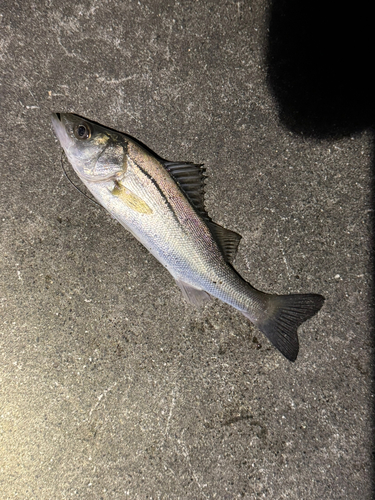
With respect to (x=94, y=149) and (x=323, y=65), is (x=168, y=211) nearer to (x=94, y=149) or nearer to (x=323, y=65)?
(x=94, y=149)

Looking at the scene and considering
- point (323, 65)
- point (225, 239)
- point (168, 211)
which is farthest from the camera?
point (323, 65)

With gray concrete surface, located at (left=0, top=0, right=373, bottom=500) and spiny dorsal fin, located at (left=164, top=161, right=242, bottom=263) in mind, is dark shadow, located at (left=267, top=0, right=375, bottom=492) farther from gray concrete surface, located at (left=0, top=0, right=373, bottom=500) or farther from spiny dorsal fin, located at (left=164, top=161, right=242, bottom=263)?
spiny dorsal fin, located at (left=164, top=161, right=242, bottom=263)

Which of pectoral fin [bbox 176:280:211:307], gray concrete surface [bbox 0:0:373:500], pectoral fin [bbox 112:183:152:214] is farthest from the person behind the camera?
gray concrete surface [bbox 0:0:373:500]

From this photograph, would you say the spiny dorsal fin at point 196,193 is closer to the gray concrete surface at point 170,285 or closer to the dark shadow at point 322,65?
the gray concrete surface at point 170,285

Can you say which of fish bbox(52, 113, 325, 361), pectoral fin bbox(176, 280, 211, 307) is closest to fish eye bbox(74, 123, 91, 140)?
fish bbox(52, 113, 325, 361)

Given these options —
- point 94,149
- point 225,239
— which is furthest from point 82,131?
point 225,239

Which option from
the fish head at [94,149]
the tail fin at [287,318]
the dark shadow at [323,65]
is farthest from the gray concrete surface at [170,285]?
the fish head at [94,149]
